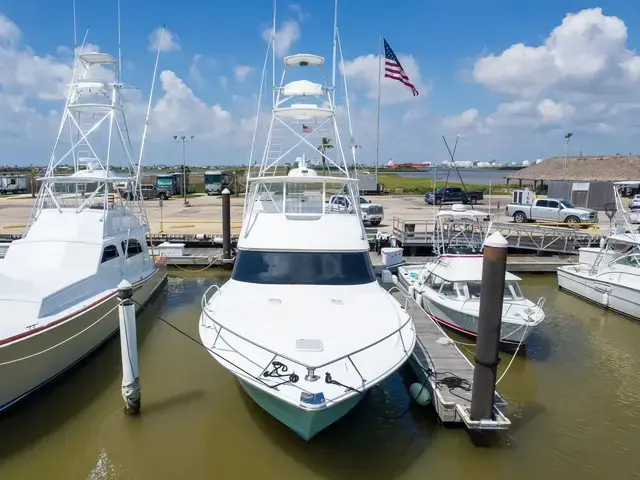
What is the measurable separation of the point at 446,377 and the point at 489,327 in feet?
6.23

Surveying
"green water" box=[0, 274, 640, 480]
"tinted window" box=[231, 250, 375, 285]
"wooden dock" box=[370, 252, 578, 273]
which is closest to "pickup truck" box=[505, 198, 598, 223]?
"wooden dock" box=[370, 252, 578, 273]

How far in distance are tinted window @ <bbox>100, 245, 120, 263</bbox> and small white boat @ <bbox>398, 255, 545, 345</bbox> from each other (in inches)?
332

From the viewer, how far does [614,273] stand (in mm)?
14688

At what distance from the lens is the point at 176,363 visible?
406 inches

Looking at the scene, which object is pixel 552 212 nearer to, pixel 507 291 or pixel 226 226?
pixel 507 291

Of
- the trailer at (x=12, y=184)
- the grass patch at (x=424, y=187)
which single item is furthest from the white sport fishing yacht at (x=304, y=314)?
the trailer at (x=12, y=184)

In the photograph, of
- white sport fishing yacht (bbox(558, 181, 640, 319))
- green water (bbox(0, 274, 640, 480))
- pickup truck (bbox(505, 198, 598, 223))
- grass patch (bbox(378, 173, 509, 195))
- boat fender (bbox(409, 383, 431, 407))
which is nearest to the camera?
green water (bbox(0, 274, 640, 480))

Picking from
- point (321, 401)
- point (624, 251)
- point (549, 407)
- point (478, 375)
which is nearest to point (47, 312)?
point (321, 401)

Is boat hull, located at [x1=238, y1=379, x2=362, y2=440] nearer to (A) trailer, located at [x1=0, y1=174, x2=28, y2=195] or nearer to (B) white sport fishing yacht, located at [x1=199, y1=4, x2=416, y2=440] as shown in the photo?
(B) white sport fishing yacht, located at [x1=199, y1=4, x2=416, y2=440]

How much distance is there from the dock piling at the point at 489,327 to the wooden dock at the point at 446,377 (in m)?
0.20

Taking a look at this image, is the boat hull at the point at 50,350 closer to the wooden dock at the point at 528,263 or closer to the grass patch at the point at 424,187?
the wooden dock at the point at 528,263

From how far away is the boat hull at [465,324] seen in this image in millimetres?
10570

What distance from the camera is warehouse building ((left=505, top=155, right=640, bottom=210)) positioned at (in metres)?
35.6

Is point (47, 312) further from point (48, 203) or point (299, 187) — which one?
point (299, 187)
